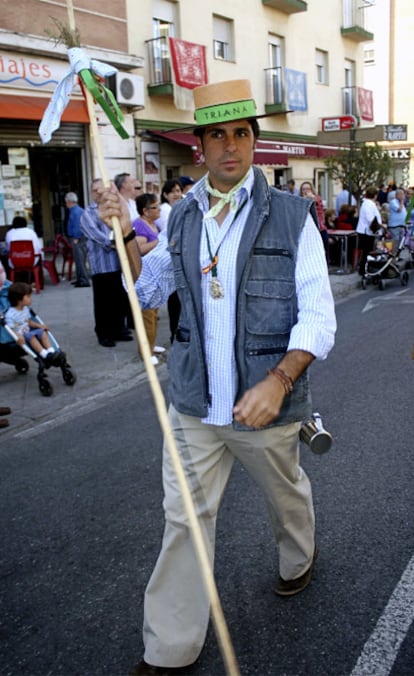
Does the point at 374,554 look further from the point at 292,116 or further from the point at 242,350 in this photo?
the point at 292,116

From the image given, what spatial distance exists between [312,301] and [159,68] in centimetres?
1560

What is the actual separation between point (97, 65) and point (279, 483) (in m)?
1.67

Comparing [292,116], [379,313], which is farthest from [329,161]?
[379,313]

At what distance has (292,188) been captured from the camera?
643 inches

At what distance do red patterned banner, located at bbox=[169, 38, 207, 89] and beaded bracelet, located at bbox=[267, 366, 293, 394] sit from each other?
15.8m

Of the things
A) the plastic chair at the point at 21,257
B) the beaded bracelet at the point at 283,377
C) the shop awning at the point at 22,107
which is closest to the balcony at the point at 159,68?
the shop awning at the point at 22,107

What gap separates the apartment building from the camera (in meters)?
13.0

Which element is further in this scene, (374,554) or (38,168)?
(38,168)

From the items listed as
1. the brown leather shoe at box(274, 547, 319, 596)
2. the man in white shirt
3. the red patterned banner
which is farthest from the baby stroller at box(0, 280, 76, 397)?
the red patterned banner

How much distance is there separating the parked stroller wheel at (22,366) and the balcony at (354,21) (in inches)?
904

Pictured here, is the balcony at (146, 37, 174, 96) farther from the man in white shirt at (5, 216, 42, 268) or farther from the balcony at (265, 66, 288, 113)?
the man in white shirt at (5, 216, 42, 268)

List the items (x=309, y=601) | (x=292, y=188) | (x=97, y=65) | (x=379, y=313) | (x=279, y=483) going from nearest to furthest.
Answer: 1. (x=97, y=65)
2. (x=279, y=483)
3. (x=309, y=601)
4. (x=379, y=313)
5. (x=292, y=188)

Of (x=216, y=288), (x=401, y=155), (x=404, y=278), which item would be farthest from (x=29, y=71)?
(x=401, y=155)

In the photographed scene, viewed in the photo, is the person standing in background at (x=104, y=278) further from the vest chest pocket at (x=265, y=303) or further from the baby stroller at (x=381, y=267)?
the baby stroller at (x=381, y=267)
